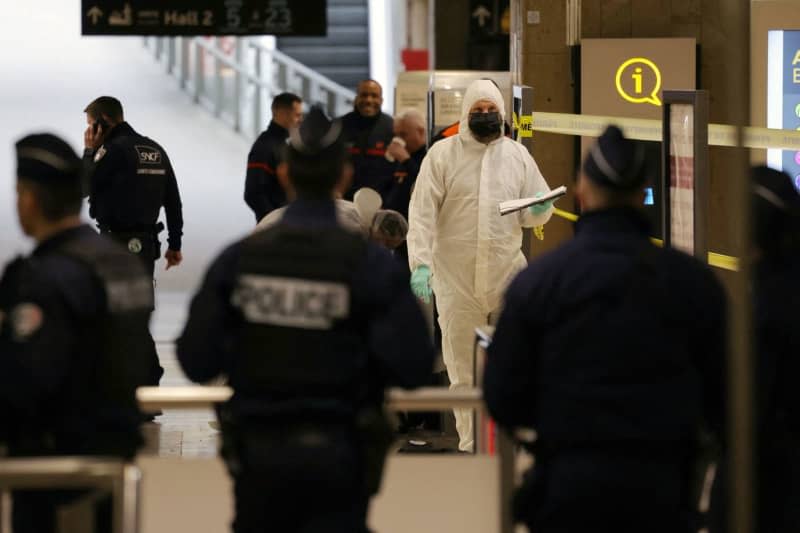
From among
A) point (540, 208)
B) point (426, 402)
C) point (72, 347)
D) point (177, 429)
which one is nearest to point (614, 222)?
point (426, 402)

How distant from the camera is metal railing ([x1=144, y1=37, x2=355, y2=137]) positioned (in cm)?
1784

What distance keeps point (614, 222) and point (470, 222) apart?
11.3ft

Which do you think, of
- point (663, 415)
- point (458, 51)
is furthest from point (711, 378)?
point (458, 51)

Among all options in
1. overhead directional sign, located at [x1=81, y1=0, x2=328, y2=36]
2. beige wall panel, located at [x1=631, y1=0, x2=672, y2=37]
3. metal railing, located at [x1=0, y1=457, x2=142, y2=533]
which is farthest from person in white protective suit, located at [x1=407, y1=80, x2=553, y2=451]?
overhead directional sign, located at [x1=81, y1=0, x2=328, y2=36]

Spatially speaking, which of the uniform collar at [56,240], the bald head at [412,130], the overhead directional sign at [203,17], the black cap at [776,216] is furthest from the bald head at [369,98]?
the uniform collar at [56,240]

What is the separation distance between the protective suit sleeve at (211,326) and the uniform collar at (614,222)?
0.71 m

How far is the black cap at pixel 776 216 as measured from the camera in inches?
140

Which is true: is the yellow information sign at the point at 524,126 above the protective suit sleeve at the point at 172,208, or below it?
above

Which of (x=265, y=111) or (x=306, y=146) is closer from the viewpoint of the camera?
(x=306, y=146)

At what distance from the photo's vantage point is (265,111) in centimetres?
1819

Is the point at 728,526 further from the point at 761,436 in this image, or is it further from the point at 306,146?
the point at 306,146

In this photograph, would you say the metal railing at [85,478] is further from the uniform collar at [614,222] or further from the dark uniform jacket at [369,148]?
the dark uniform jacket at [369,148]

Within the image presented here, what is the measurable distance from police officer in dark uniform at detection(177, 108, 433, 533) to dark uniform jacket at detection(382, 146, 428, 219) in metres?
4.95

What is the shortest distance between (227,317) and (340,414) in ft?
1.03
